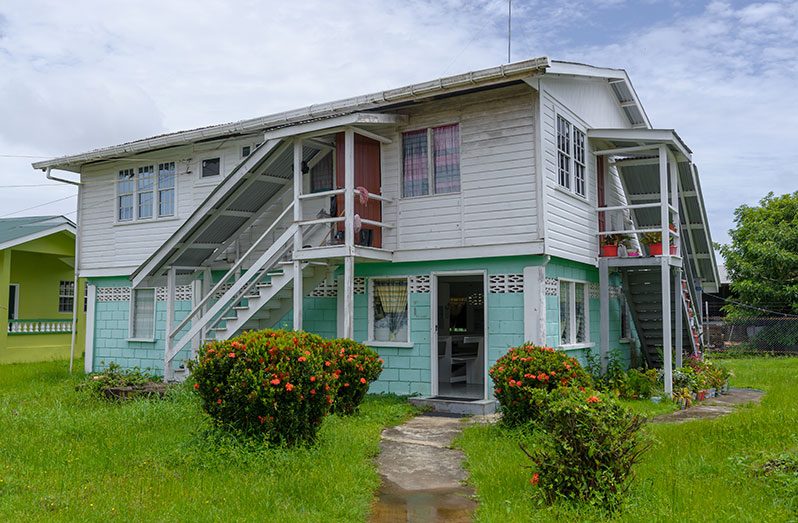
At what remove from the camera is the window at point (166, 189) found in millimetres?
17000

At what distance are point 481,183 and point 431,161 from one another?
113cm

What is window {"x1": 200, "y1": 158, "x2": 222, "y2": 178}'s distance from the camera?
1639 cm

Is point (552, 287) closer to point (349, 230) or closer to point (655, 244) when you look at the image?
point (655, 244)

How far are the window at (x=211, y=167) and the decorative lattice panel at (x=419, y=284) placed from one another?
592 centimetres

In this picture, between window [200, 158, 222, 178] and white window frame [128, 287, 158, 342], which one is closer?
window [200, 158, 222, 178]

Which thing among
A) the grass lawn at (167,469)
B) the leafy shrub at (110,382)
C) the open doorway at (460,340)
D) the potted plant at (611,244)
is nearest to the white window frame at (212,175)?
the leafy shrub at (110,382)

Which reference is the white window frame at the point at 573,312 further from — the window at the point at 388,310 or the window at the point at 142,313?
the window at the point at 142,313

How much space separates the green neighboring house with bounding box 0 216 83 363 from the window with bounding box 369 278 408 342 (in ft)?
41.7

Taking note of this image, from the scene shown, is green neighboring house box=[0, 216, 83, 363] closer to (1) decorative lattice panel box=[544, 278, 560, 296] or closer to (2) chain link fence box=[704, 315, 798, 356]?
(1) decorative lattice panel box=[544, 278, 560, 296]

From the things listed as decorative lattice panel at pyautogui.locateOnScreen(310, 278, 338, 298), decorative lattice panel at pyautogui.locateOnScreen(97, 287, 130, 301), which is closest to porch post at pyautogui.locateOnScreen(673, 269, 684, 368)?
decorative lattice panel at pyautogui.locateOnScreen(310, 278, 338, 298)

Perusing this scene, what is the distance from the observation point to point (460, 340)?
51.1 feet

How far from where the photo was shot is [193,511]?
629 centimetres

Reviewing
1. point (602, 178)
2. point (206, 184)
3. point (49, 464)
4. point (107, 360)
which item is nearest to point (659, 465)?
point (49, 464)

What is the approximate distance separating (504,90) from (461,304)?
8.95 m
